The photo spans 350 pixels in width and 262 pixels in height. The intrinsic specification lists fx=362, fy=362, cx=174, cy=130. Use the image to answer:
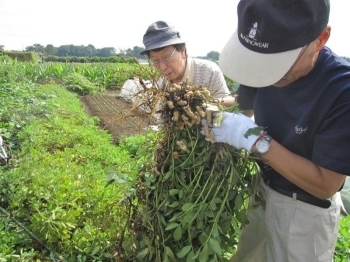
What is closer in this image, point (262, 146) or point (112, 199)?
point (262, 146)

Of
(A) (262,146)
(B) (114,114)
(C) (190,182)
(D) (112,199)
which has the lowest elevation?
(B) (114,114)

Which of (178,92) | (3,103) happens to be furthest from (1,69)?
(178,92)

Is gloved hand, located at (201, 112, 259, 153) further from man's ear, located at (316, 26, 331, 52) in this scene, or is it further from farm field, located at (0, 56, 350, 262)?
man's ear, located at (316, 26, 331, 52)

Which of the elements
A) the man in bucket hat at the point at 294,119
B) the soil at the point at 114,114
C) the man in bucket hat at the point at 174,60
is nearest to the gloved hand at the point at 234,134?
the man in bucket hat at the point at 294,119

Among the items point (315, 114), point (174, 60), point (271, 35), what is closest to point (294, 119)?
point (315, 114)

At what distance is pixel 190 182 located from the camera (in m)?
1.33

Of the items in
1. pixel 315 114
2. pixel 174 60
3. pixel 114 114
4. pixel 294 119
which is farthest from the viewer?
pixel 114 114

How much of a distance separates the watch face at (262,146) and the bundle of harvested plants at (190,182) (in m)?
0.11

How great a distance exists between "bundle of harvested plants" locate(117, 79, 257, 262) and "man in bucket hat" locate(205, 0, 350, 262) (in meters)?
0.08

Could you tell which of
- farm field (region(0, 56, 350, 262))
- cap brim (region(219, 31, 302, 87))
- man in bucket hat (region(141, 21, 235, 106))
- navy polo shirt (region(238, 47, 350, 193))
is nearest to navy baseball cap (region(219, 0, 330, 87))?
cap brim (region(219, 31, 302, 87))

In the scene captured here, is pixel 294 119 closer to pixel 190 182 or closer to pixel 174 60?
pixel 190 182

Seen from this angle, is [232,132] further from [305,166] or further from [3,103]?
[3,103]

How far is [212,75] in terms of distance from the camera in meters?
2.37

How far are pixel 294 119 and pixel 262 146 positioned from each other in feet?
0.59
